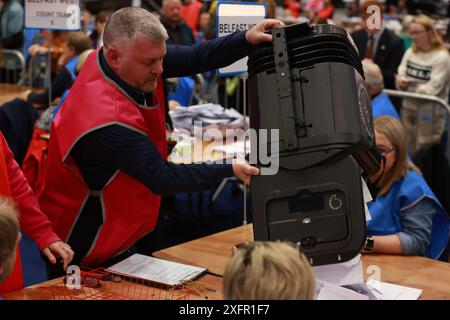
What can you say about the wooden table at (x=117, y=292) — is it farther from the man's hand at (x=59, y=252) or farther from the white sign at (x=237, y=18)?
the white sign at (x=237, y=18)

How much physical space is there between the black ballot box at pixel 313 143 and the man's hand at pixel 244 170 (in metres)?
0.03

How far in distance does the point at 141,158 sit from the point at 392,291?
3.30 ft

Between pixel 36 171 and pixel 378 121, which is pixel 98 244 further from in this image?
pixel 36 171

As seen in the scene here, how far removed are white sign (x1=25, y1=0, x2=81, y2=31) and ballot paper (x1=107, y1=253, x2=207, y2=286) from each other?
8.35ft

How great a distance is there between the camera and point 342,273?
8.24 feet

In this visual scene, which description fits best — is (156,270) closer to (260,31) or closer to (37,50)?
(260,31)

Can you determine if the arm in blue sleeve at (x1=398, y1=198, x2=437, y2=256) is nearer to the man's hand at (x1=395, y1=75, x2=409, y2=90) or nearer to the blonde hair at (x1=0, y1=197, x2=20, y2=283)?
the blonde hair at (x1=0, y1=197, x2=20, y2=283)

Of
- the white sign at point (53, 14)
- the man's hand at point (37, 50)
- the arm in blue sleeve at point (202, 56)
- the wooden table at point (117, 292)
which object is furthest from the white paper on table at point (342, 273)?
the man's hand at point (37, 50)

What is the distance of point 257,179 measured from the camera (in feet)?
7.60

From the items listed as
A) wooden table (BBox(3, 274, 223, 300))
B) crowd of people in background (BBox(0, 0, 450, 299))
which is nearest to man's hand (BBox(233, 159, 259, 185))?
crowd of people in background (BBox(0, 0, 450, 299))

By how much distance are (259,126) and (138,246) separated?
46.6 inches

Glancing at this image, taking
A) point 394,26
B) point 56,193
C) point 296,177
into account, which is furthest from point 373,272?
point 394,26

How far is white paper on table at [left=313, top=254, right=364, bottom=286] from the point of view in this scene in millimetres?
2490

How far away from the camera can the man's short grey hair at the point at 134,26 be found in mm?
2586
